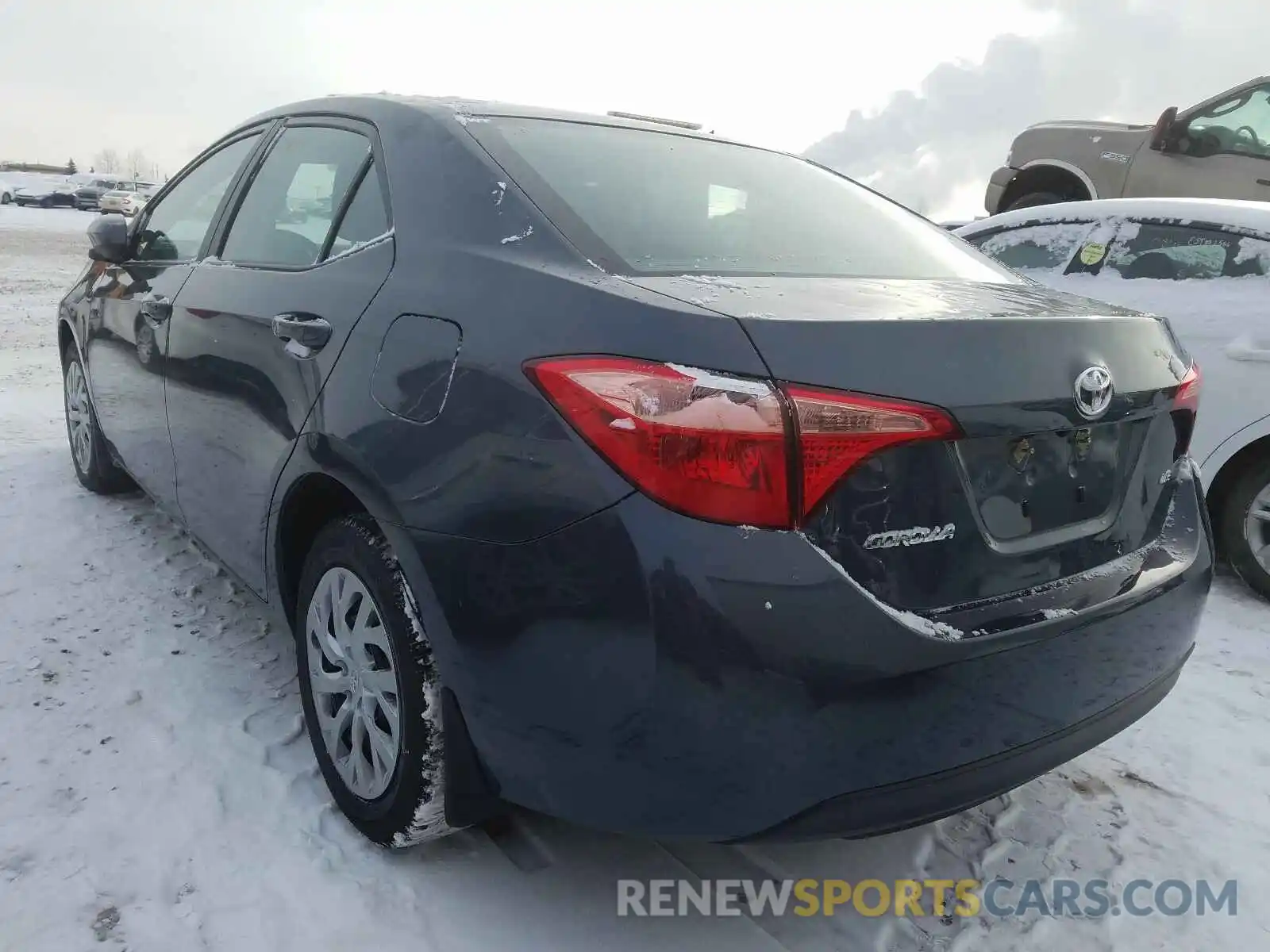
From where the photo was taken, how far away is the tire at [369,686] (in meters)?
1.88

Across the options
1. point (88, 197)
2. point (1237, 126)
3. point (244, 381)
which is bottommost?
point (88, 197)

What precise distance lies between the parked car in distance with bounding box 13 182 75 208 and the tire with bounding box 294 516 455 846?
150 ft

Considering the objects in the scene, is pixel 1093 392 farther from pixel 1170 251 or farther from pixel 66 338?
pixel 66 338

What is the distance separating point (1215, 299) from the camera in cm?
396

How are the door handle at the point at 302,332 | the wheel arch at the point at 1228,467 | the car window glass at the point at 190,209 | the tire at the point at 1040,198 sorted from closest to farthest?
the door handle at the point at 302,332 → the car window glass at the point at 190,209 → the wheel arch at the point at 1228,467 → the tire at the point at 1040,198

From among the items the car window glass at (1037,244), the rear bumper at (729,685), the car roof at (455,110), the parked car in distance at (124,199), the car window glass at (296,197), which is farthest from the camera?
the parked car in distance at (124,199)

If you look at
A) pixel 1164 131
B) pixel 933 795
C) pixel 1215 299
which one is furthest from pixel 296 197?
pixel 1164 131

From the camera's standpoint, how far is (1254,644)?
3449 millimetres

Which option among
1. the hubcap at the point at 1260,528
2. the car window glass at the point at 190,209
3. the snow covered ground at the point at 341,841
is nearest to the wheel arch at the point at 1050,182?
the hubcap at the point at 1260,528

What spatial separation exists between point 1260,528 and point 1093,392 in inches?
108

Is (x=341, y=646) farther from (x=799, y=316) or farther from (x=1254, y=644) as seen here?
(x=1254, y=644)

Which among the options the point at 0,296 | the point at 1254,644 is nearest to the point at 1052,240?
the point at 1254,644

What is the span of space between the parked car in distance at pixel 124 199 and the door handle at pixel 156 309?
2399 centimetres
